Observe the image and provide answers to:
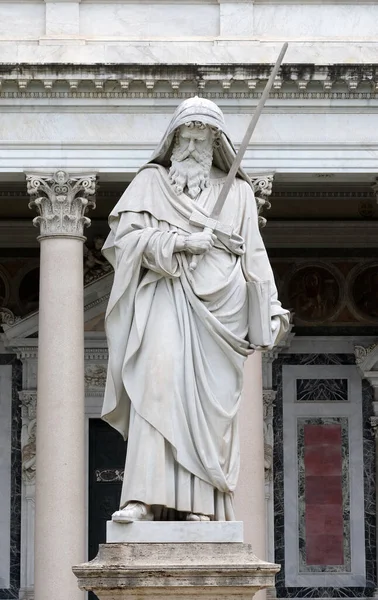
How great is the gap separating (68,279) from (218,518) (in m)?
15.9

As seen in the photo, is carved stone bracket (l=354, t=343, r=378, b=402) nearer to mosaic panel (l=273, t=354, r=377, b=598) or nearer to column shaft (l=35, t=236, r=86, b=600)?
mosaic panel (l=273, t=354, r=377, b=598)

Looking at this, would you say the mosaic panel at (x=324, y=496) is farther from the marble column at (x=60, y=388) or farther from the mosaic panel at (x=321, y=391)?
the marble column at (x=60, y=388)

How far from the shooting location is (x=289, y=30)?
27.2 m

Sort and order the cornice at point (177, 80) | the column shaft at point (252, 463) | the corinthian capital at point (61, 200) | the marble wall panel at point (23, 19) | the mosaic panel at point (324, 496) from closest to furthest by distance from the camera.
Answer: the column shaft at point (252, 463) < the cornice at point (177, 80) < the corinthian capital at point (61, 200) < the marble wall panel at point (23, 19) < the mosaic panel at point (324, 496)

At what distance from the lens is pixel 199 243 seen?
10273 mm

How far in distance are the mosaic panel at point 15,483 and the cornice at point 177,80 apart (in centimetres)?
693

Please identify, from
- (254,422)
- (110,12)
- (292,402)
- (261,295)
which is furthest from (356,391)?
(261,295)

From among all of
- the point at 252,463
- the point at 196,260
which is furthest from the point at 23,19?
the point at 196,260

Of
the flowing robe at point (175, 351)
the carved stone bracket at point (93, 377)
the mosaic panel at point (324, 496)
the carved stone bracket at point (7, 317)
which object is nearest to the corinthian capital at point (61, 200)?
the carved stone bracket at point (93, 377)

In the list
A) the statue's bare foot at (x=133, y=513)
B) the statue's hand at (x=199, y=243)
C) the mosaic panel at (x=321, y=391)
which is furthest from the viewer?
the mosaic panel at (x=321, y=391)

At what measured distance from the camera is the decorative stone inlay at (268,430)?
31.4 m

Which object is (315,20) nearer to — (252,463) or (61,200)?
(61,200)

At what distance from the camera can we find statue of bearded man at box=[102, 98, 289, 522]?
10.1m

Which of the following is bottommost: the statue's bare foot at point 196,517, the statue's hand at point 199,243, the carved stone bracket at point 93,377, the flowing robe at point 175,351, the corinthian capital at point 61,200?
the statue's bare foot at point 196,517
